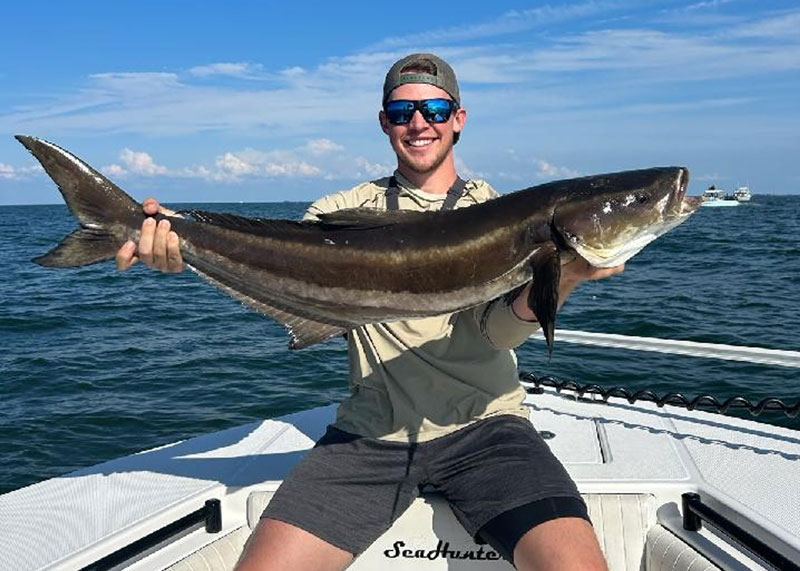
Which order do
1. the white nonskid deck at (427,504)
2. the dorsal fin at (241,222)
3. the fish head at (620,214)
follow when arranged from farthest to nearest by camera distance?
1. the white nonskid deck at (427,504)
2. the dorsal fin at (241,222)
3. the fish head at (620,214)

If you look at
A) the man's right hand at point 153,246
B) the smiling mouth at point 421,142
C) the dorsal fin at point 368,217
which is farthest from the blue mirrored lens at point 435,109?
the man's right hand at point 153,246

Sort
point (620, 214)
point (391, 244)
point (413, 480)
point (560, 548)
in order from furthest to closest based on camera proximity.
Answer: point (413, 480)
point (391, 244)
point (620, 214)
point (560, 548)

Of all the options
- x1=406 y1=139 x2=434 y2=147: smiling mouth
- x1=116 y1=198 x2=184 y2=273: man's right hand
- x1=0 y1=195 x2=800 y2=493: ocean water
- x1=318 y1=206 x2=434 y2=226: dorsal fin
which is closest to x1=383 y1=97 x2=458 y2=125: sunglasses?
x1=406 y1=139 x2=434 y2=147: smiling mouth

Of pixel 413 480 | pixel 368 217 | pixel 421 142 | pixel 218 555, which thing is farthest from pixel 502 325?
pixel 218 555

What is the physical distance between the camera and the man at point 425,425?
376cm

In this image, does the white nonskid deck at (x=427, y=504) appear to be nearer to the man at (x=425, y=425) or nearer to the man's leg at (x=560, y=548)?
the man at (x=425, y=425)

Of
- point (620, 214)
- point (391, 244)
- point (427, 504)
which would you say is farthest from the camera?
point (427, 504)

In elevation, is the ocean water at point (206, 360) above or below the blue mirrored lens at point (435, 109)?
below

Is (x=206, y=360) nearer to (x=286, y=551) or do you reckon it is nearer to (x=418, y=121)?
(x=418, y=121)

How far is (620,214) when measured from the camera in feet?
11.9

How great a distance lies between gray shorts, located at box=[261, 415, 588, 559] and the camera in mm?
3885

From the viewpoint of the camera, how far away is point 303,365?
43.4 ft

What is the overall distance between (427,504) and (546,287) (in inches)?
60.4

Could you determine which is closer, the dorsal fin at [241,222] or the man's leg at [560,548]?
the man's leg at [560,548]
